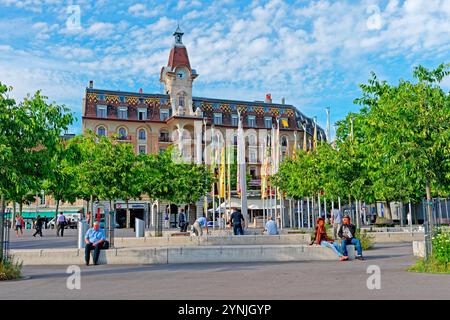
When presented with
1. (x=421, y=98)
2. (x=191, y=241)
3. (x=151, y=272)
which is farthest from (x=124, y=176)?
(x=421, y=98)

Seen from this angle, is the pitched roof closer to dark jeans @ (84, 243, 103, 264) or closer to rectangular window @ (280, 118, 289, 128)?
rectangular window @ (280, 118, 289, 128)

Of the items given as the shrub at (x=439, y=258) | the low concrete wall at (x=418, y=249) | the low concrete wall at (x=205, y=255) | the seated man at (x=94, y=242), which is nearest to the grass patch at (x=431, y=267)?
the shrub at (x=439, y=258)

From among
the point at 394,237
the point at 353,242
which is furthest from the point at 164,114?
the point at 353,242

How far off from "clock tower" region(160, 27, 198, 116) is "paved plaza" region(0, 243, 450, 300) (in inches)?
2152

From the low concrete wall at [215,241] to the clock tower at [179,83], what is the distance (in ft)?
149

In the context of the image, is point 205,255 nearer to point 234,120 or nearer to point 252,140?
point 234,120

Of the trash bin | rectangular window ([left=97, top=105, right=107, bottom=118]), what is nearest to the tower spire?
rectangular window ([left=97, top=105, right=107, bottom=118])

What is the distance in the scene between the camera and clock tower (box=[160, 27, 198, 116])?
6956 centimetres

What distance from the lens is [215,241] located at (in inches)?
899

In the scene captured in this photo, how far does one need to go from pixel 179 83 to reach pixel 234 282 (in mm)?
61124
